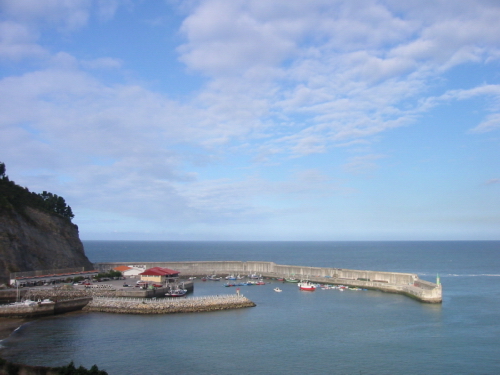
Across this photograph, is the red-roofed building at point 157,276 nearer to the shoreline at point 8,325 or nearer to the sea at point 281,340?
the sea at point 281,340

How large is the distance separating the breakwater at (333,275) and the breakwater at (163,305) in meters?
26.5

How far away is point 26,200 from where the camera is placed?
80.9m

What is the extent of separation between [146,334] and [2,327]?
15068mm

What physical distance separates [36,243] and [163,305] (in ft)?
110

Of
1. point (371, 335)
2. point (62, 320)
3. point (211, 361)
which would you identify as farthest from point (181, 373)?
point (62, 320)

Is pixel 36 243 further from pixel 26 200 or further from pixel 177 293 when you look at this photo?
pixel 177 293

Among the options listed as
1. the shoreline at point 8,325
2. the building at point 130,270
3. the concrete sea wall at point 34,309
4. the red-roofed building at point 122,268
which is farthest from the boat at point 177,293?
the shoreline at point 8,325

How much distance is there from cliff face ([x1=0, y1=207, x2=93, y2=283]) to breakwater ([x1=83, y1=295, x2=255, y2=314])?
Result: 1942 centimetres

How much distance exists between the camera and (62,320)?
46.8 meters

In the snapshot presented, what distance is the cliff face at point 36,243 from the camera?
212 ft

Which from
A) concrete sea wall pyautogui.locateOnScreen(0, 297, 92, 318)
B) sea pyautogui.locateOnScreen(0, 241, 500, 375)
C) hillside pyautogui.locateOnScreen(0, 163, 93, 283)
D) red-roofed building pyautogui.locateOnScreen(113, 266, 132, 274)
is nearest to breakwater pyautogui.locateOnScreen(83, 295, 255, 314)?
sea pyautogui.locateOnScreen(0, 241, 500, 375)

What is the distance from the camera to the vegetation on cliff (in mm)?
74250

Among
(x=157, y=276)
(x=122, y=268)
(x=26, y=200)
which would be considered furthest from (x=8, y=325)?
(x=26, y=200)

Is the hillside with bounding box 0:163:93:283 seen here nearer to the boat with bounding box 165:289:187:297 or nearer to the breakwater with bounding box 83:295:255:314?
the breakwater with bounding box 83:295:255:314
